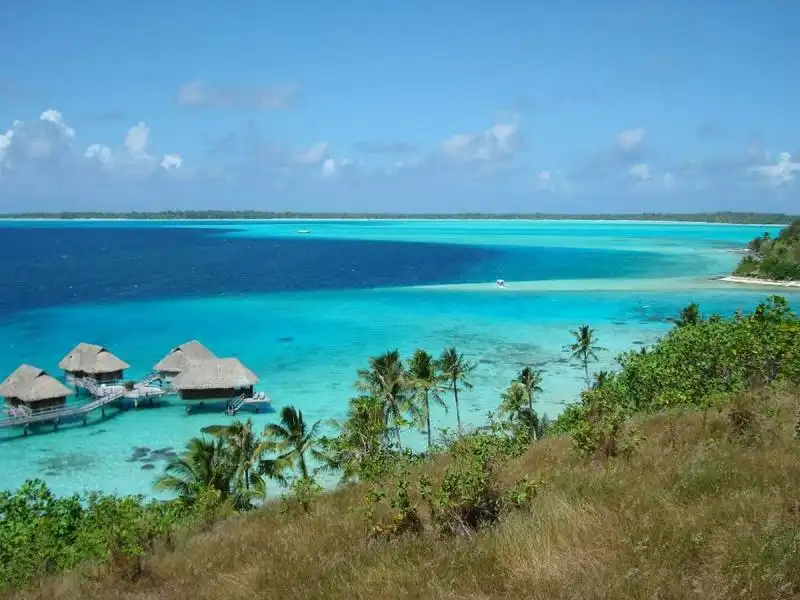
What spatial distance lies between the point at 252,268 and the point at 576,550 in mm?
99554

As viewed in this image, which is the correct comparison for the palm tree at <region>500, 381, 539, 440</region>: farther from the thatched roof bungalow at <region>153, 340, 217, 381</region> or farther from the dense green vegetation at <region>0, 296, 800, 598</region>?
the thatched roof bungalow at <region>153, 340, 217, 381</region>

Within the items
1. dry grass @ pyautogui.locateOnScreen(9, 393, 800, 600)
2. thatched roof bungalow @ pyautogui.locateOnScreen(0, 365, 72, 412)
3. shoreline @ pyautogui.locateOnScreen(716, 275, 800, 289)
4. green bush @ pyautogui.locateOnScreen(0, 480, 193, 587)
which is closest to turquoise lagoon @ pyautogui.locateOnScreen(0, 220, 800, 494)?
thatched roof bungalow @ pyautogui.locateOnScreen(0, 365, 72, 412)

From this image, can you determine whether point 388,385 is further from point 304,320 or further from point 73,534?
point 304,320

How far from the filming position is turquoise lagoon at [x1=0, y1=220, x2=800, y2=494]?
90.0ft

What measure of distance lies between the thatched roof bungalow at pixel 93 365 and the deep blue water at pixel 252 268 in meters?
26.6

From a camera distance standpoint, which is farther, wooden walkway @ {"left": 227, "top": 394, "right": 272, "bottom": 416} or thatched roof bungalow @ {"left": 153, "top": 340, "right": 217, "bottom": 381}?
thatched roof bungalow @ {"left": 153, "top": 340, "right": 217, "bottom": 381}

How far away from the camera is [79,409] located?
29.1 metres

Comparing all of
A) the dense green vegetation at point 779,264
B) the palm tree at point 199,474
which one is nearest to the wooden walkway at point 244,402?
the palm tree at point 199,474

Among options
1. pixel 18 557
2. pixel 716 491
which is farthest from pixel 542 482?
pixel 18 557

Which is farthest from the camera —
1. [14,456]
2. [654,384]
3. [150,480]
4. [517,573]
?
[14,456]

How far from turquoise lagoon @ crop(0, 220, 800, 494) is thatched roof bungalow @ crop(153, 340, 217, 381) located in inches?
75.9

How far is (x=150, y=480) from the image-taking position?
22.2 meters

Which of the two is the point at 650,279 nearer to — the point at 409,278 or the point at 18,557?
the point at 409,278

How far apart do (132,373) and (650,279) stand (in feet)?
224
